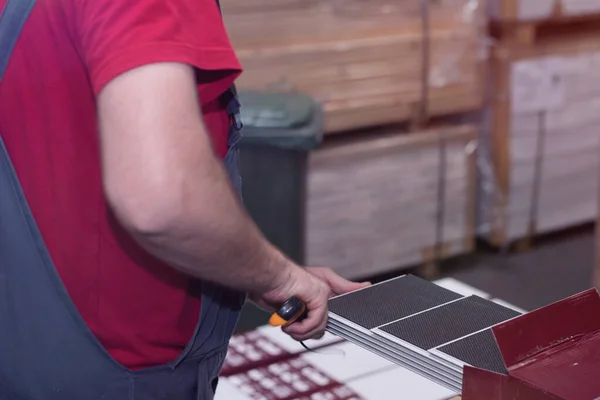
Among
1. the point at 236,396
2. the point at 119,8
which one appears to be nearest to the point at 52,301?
the point at 119,8

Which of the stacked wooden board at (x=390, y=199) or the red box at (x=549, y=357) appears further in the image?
the stacked wooden board at (x=390, y=199)

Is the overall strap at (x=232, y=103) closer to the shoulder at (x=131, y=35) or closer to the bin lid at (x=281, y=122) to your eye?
the shoulder at (x=131, y=35)

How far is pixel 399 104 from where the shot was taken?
3680 millimetres

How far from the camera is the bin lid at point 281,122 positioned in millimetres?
2680

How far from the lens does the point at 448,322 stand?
1.14 m

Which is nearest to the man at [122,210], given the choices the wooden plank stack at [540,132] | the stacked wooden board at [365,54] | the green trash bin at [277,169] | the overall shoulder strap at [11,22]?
the overall shoulder strap at [11,22]

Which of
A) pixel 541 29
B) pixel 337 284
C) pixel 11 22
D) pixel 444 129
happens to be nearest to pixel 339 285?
pixel 337 284

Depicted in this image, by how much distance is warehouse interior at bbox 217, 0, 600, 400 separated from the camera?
3.13 metres

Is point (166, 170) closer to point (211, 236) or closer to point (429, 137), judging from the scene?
point (211, 236)

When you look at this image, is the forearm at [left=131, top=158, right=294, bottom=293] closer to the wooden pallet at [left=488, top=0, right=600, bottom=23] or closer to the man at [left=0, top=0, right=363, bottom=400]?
the man at [left=0, top=0, right=363, bottom=400]

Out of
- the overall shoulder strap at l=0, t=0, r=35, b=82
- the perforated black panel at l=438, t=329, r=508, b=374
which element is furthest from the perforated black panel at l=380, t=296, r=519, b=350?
the overall shoulder strap at l=0, t=0, r=35, b=82

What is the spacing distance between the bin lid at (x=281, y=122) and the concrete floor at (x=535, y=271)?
125 centimetres

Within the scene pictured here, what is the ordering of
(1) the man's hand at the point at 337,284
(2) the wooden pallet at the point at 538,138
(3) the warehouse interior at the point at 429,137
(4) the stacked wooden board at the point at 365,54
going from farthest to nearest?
1. (2) the wooden pallet at the point at 538,138
2. (4) the stacked wooden board at the point at 365,54
3. (3) the warehouse interior at the point at 429,137
4. (1) the man's hand at the point at 337,284

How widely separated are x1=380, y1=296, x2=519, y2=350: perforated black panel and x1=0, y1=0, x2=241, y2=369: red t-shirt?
29cm
